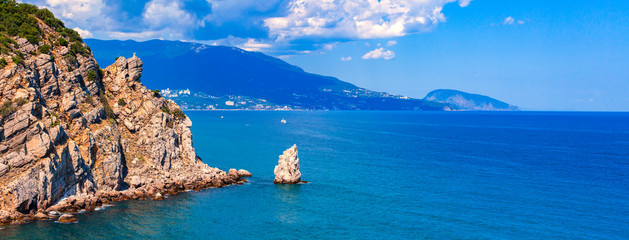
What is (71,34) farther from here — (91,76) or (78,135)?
(78,135)

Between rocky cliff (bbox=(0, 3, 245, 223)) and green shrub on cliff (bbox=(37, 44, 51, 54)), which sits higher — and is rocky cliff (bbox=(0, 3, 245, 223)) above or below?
below

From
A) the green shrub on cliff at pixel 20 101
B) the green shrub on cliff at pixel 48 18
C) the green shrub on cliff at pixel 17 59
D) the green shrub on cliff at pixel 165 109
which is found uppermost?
the green shrub on cliff at pixel 48 18

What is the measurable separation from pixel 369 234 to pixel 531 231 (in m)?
19.5

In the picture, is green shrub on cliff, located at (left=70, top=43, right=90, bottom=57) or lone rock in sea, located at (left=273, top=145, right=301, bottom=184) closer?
green shrub on cliff, located at (left=70, top=43, right=90, bottom=57)

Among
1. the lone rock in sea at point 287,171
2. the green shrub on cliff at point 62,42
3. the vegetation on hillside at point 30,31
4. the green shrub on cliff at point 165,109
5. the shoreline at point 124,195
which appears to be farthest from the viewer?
the green shrub on cliff at point 165,109

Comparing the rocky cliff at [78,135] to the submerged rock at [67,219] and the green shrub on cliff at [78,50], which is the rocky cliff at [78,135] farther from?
the submerged rock at [67,219]

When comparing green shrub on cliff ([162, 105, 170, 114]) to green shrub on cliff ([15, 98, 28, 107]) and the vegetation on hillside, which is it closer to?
the vegetation on hillside

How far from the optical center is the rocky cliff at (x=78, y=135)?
53750 millimetres

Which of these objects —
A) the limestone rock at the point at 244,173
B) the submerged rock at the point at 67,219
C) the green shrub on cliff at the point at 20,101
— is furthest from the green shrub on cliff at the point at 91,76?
the limestone rock at the point at 244,173

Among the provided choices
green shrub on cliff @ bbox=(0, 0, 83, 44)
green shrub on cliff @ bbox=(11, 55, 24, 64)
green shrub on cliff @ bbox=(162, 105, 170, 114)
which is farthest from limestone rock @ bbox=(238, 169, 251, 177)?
green shrub on cliff @ bbox=(11, 55, 24, 64)

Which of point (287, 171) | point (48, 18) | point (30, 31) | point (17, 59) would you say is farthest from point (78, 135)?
point (287, 171)

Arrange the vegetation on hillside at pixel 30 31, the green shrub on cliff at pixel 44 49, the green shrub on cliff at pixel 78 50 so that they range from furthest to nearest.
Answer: the green shrub on cliff at pixel 78 50, the green shrub on cliff at pixel 44 49, the vegetation on hillside at pixel 30 31

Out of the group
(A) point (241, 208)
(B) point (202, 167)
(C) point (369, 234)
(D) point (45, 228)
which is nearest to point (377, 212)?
(C) point (369, 234)

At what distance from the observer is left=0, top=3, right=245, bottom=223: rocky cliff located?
53.8 metres
